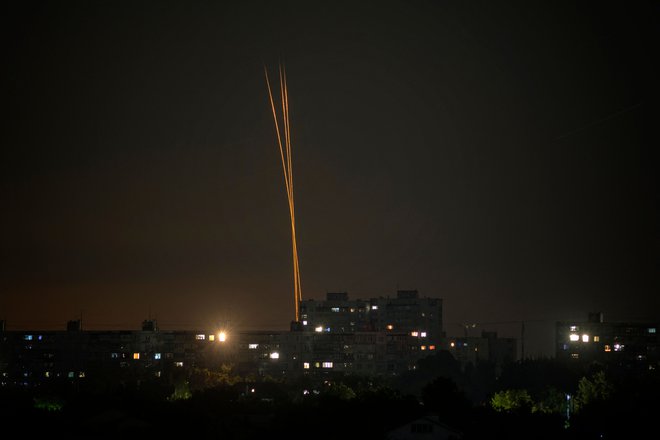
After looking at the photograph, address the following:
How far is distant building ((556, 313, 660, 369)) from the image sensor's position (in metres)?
157

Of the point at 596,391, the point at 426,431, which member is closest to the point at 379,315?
the point at 596,391

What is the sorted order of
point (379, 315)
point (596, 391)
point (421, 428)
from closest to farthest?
point (421, 428) → point (596, 391) → point (379, 315)

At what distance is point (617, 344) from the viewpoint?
15825 cm

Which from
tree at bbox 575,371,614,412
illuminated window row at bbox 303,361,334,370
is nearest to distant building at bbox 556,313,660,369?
illuminated window row at bbox 303,361,334,370

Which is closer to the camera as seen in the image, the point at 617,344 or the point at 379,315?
the point at 617,344

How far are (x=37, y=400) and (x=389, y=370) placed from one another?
248 ft

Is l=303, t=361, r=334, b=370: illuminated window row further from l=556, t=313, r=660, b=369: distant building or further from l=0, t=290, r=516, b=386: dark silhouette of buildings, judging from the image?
l=556, t=313, r=660, b=369: distant building

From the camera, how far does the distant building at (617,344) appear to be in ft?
515

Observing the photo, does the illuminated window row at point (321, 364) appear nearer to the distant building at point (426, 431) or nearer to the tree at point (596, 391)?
the tree at point (596, 391)

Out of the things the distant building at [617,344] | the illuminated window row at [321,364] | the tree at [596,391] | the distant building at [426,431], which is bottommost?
the distant building at [426,431]

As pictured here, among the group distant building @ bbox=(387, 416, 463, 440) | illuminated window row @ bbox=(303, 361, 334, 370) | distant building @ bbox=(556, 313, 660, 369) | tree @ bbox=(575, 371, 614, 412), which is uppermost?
distant building @ bbox=(556, 313, 660, 369)

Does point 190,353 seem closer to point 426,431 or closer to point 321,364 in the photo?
point 321,364

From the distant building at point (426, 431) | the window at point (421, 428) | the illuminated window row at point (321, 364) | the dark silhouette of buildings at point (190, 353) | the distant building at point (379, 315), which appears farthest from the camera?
the distant building at point (379, 315)

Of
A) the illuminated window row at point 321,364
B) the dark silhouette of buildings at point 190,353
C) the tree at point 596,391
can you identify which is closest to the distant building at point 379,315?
the dark silhouette of buildings at point 190,353
